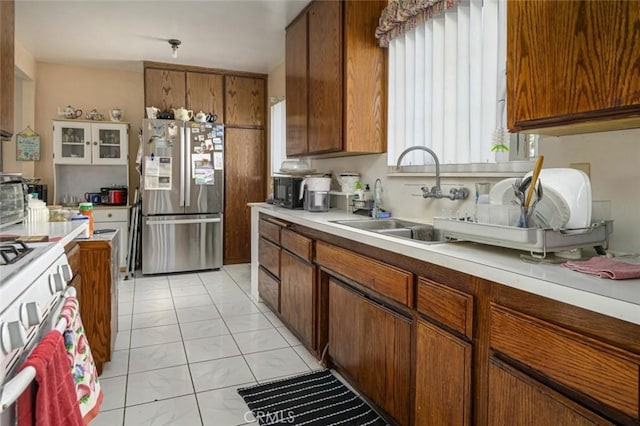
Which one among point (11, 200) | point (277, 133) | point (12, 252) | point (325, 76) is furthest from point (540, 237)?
point (277, 133)

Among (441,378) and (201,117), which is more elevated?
(201,117)

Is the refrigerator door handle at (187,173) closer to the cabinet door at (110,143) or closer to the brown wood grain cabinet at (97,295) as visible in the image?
the cabinet door at (110,143)

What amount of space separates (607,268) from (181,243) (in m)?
4.51

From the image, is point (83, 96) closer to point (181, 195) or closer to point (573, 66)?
point (181, 195)

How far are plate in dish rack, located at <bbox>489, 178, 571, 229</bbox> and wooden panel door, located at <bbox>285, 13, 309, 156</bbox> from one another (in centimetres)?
222

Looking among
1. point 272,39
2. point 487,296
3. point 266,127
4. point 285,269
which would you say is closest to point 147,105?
point 266,127

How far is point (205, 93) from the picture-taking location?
518 cm

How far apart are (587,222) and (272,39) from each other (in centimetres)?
361

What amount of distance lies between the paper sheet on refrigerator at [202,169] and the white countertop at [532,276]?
3574 mm

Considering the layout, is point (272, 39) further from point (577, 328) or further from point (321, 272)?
point (577, 328)

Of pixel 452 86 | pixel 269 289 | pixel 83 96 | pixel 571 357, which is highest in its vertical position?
pixel 83 96

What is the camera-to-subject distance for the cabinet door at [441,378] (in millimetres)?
1312

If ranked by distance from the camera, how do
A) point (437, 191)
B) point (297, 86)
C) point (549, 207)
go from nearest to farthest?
point (549, 207)
point (437, 191)
point (297, 86)

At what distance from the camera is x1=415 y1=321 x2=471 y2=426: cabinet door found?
1312 millimetres
